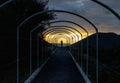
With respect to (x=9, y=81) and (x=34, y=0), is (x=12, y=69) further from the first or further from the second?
(x=34, y=0)

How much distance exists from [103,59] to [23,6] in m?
9.39

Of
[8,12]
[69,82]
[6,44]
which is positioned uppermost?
[8,12]

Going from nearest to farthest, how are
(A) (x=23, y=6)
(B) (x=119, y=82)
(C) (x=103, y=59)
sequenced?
1. (B) (x=119, y=82)
2. (C) (x=103, y=59)
3. (A) (x=23, y=6)

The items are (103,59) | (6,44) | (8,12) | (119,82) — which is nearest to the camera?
(119,82)

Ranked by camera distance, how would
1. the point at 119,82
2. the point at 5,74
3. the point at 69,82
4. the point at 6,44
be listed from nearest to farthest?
the point at 119,82
the point at 69,82
the point at 5,74
the point at 6,44

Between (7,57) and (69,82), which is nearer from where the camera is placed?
(69,82)

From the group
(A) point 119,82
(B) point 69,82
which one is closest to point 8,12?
(B) point 69,82

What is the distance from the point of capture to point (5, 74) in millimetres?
27578

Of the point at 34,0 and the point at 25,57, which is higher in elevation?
the point at 34,0

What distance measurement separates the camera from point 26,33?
37594mm

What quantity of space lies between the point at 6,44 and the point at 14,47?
192cm

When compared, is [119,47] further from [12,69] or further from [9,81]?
[9,81]

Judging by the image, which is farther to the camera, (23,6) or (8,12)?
(23,6)

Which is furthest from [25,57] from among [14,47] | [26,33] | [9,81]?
[9,81]
